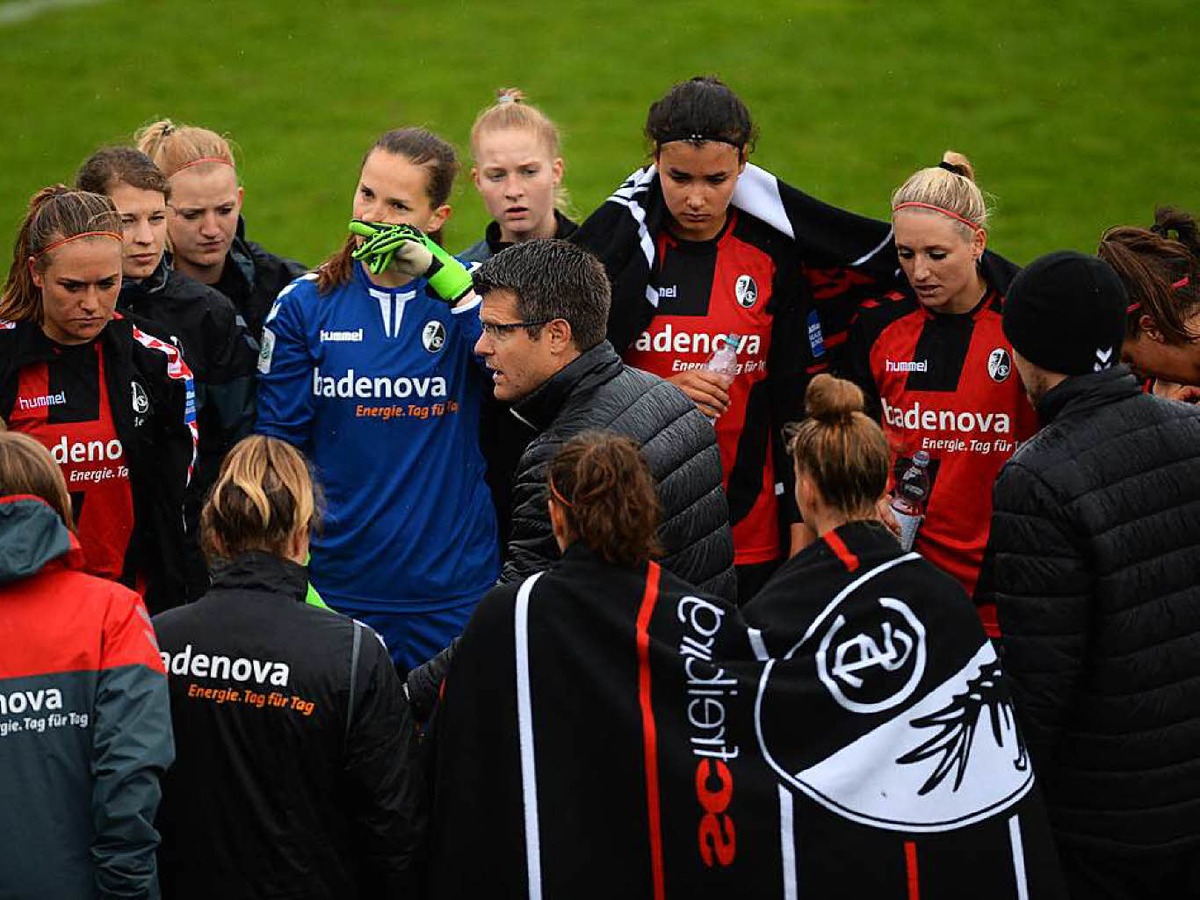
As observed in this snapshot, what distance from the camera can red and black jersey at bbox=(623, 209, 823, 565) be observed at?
5.71m

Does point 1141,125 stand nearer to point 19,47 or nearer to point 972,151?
point 972,151

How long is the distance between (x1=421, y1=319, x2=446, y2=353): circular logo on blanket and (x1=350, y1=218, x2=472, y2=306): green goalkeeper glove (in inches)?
3.4

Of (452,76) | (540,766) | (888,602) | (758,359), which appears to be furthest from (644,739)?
(452,76)

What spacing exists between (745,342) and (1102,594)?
1904 mm

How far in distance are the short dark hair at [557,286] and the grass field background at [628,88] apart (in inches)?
313

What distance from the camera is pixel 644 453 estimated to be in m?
4.52

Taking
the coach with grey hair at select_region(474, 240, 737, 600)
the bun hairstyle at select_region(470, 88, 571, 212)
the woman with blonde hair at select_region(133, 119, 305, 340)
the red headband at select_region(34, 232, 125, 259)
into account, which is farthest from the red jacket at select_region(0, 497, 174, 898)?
the bun hairstyle at select_region(470, 88, 571, 212)

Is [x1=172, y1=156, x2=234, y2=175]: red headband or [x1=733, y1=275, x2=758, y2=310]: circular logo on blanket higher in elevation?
[x1=172, y1=156, x2=234, y2=175]: red headband

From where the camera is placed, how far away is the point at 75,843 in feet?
12.5

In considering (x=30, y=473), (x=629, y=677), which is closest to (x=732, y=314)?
(x=629, y=677)

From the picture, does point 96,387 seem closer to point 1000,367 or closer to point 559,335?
point 559,335

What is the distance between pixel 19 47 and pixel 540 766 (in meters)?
13.6

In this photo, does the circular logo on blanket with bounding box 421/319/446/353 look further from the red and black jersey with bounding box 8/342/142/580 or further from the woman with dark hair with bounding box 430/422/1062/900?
the woman with dark hair with bounding box 430/422/1062/900

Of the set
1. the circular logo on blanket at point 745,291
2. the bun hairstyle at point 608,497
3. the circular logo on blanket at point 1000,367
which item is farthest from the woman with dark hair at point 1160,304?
the bun hairstyle at point 608,497
